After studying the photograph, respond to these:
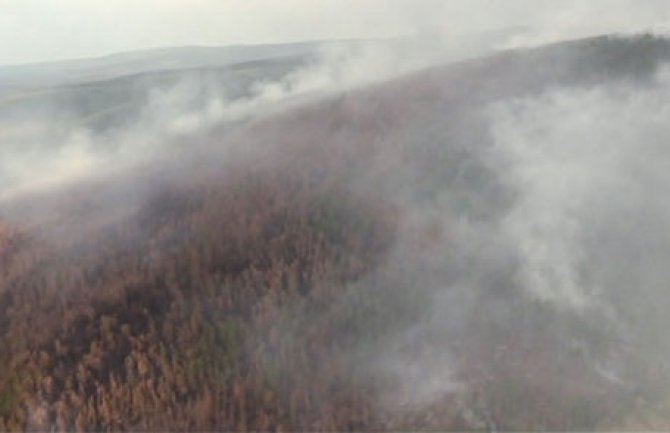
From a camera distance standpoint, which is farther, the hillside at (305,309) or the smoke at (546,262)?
the smoke at (546,262)

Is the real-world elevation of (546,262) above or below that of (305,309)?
above

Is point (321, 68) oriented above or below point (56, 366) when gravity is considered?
above

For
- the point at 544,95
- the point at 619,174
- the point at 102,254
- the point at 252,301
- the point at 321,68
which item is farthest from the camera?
the point at 321,68

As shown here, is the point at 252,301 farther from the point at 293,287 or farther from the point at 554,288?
the point at 554,288

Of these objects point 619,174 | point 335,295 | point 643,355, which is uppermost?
point 619,174

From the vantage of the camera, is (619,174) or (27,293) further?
(619,174)

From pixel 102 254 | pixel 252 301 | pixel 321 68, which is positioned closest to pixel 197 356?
pixel 252 301

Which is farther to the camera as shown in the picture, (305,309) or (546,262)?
(546,262)

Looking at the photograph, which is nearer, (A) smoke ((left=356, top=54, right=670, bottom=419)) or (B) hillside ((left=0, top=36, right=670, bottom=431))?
(B) hillside ((left=0, top=36, right=670, bottom=431))
